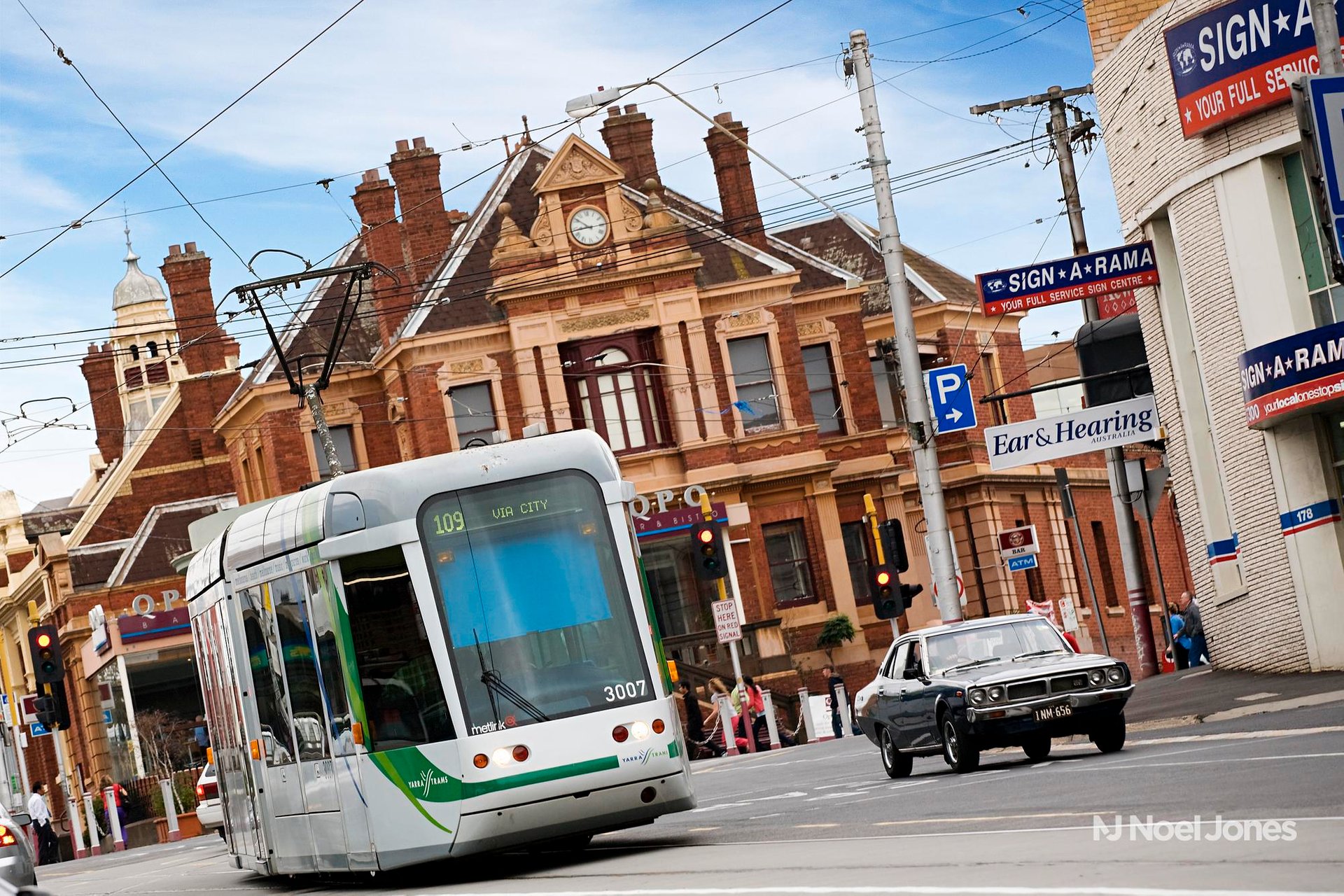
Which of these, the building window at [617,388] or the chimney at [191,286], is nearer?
the building window at [617,388]

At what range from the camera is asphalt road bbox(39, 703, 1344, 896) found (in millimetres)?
9609

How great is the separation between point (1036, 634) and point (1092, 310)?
1571 centimetres

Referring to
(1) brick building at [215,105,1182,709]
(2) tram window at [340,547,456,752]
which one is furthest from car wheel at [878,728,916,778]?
(1) brick building at [215,105,1182,709]

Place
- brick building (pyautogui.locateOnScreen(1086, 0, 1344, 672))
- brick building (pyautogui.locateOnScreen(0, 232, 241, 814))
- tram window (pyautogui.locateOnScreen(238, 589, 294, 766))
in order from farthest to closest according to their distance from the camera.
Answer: brick building (pyautogui.locateOnScreen(0, 232, 241, 814)) < brick building (pyautogui.locateOnScreen(1086, 0, 1344, 672)) < tram window (pyautogui.locateOnScreen(238, 589, 294, 766))

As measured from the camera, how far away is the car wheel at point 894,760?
21344 mm

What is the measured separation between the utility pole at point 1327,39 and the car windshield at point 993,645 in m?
6.43

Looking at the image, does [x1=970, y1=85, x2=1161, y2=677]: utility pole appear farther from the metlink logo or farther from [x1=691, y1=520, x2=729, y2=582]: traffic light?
the metlink logo

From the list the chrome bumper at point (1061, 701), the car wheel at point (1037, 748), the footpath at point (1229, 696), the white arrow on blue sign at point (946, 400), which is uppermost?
the white arrow on blue sign at point (946, 400)

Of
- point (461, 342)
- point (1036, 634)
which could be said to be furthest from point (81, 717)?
point (1036, 634)

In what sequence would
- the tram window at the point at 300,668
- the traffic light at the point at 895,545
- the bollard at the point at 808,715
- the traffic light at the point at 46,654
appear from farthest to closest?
the bollard at the point at 808,715 < the traffic light at the point at 46,654 < the traffic light at the point at 895,545 < the tram window at the point at 300,668

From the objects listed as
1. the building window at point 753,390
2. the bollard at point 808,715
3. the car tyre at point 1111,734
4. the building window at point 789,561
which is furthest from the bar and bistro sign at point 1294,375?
the building window at point 789,561

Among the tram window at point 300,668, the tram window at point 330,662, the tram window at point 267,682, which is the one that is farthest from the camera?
the tram window at point 267,682

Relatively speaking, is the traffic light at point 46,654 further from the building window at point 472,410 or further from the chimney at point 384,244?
the chimney at point 384,244

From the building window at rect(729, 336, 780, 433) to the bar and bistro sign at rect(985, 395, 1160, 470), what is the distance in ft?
74.9
